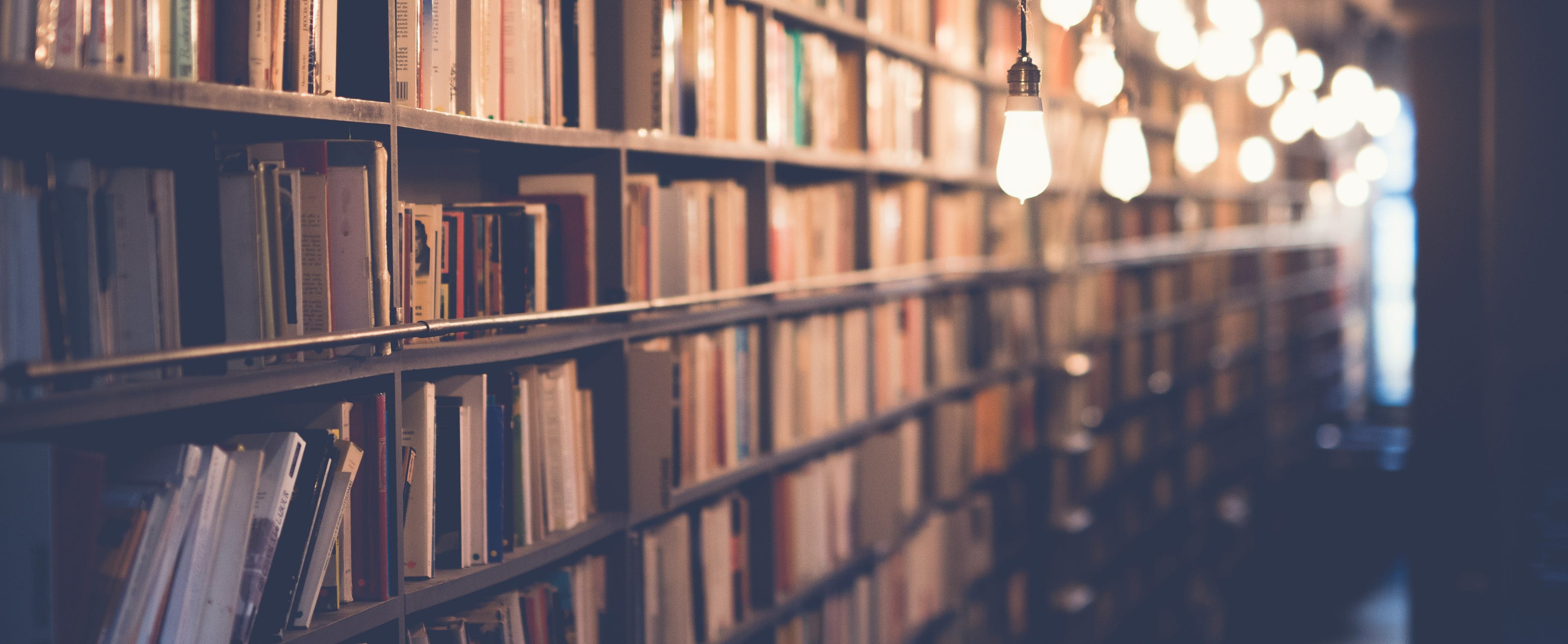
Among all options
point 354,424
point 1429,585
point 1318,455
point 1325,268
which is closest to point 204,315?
point 354,424

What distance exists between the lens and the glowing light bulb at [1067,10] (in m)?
1.88

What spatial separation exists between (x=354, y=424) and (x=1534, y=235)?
3135 millimetres

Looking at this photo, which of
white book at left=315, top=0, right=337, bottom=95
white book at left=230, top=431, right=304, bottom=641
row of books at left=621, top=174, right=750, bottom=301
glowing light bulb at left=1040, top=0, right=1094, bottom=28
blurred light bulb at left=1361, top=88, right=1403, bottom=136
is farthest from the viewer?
blurred light bulb at left=1361, top=88, right=1403, bottom=136

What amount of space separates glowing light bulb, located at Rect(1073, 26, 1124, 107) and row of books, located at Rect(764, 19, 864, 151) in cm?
67

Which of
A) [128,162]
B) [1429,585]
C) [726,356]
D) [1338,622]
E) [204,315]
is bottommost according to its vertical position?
[1338,622]

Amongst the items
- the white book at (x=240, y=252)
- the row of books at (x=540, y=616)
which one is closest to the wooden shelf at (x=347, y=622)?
the row of books at (x=540, y=616)

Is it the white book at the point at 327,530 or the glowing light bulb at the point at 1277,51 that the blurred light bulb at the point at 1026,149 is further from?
the glowing light bulb at the point at 1277,51

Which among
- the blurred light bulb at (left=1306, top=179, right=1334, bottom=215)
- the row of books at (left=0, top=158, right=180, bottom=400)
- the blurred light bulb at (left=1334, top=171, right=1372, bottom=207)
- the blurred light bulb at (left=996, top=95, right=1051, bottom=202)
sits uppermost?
the blurred light bulb at (left=1306, top=179, right=1334, bottom=215)

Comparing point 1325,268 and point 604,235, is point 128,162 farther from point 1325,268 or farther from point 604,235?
point 1325,268

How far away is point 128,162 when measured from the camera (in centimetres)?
133

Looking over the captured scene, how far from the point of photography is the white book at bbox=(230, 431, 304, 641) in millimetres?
1218

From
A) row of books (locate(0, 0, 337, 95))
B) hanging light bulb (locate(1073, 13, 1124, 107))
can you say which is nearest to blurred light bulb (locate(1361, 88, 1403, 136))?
hanging light bulb (locate(1073, 13, 1124, 107))

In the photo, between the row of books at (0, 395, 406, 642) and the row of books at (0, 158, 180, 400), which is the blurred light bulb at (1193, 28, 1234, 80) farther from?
the row of books at (0, 158, 180, 400)

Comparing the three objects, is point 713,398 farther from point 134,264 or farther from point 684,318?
point 134,264
